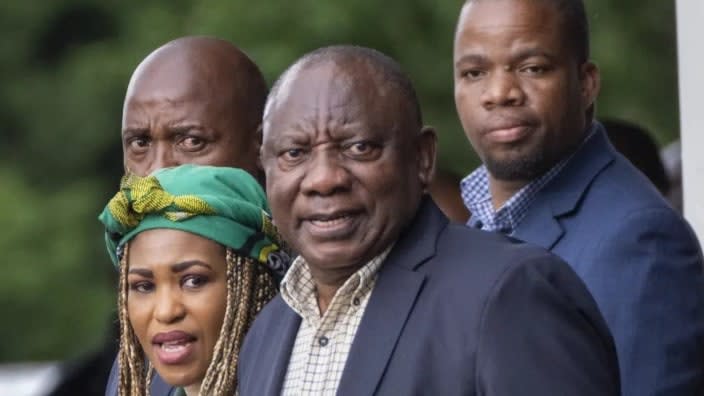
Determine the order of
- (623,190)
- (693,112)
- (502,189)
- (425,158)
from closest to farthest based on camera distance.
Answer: (425,158) → (623,190) → (502,189) → (693,112)

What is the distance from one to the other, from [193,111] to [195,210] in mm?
737

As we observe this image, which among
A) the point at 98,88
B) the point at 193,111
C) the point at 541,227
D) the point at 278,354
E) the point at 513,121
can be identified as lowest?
the point at 278,354

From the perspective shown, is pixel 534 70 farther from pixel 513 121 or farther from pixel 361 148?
pixel 361 148

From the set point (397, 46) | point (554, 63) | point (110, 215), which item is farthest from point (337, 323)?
point (397, 46)

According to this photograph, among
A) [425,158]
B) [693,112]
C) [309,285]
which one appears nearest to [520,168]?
[425,158]

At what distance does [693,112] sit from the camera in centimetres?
667


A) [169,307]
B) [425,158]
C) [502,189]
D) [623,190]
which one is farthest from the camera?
[502,189]

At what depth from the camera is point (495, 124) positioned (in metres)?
5.29

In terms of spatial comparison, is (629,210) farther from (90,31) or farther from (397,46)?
(90,31)

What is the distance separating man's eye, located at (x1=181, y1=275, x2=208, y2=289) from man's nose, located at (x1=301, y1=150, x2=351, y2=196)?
57cm

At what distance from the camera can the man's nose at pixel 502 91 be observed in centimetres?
529

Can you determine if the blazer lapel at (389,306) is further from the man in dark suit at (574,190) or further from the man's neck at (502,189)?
the man's neck at (502,189)

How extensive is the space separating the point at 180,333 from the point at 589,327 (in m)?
1.07

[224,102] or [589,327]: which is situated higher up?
[224,102]
